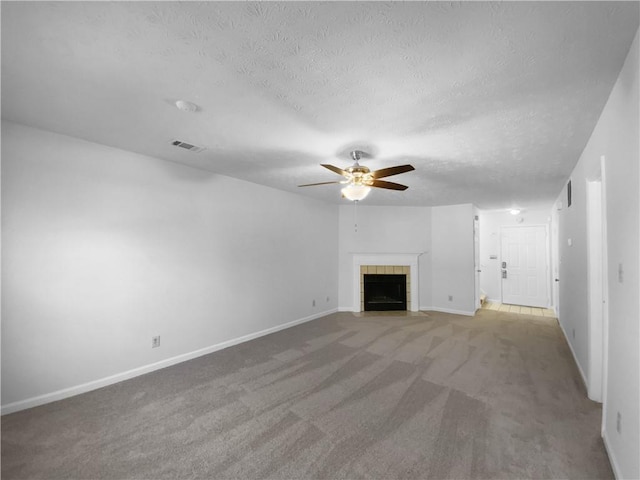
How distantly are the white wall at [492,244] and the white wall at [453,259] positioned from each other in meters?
1.55

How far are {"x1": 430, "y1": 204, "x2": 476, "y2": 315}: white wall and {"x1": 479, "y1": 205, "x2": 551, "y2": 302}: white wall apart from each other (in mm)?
1553

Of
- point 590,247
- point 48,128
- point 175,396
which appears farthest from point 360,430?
point 48,128

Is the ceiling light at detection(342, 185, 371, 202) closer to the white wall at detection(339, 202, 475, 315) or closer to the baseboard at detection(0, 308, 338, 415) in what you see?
the baseboard at detection(0, 308, 338, 415)

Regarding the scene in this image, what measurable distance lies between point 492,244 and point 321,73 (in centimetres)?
711

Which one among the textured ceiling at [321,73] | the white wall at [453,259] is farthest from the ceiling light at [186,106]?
the white wall at [453,259]

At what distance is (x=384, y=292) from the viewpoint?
6090mm

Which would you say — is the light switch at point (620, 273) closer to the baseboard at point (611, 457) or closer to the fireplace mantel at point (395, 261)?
the baseboard at point (611, 457)

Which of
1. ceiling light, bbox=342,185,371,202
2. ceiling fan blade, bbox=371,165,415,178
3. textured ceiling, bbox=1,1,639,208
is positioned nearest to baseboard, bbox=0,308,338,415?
textured ceiling, bbox=1,1,639,208

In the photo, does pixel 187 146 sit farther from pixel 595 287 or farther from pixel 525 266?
pixel 525 266

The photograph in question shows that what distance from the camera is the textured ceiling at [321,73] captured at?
1.16 metres

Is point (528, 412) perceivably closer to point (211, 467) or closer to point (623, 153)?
point (623, 153)

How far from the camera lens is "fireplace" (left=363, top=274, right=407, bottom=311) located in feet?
19.5

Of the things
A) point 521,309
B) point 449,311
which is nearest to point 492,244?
point 521,309

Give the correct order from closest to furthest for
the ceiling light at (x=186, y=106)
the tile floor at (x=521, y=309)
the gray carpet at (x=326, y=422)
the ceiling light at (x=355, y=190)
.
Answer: the gray carpet at (x=326, y=422) < the ceiling light at (x=186, y=106) < the ceiling light at (x=355, y=190) < the tile floor at (x=521, y=309)
